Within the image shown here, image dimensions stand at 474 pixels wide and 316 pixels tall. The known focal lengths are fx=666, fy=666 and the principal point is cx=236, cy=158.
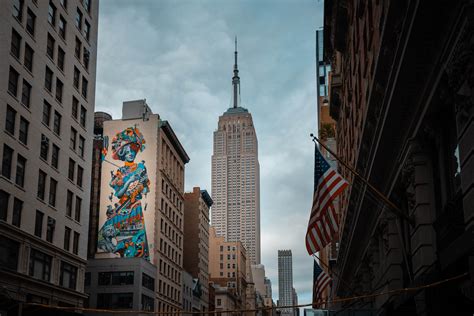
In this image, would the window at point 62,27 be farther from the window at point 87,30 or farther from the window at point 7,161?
the window at point 7,161

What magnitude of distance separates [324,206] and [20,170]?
29.8 metres

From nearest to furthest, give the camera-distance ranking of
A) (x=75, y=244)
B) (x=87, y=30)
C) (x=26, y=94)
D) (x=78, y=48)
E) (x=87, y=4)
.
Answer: (x=26, y=94)
(x=75, y=244)
(x=78, y=48)
(x=87, y=30)
(x=87, y=4)

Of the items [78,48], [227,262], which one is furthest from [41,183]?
[227,262]

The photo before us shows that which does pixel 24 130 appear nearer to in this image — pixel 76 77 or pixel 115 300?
pixel 76 77

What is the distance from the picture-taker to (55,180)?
53219 mm

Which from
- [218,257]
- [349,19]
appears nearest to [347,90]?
[349,19]

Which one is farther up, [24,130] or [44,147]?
[24,130]

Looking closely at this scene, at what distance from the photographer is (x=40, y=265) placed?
1941 inches

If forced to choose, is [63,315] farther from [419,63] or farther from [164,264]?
[164,264]

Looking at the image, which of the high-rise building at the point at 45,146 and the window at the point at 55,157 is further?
the window at the point at 55,157

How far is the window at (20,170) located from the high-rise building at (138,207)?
137ft

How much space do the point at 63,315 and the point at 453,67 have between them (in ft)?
126

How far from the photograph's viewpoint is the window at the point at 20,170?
46844 millimetres

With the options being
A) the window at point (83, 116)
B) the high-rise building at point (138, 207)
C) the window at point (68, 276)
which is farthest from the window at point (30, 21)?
the high-rise building at point (138, 207)
